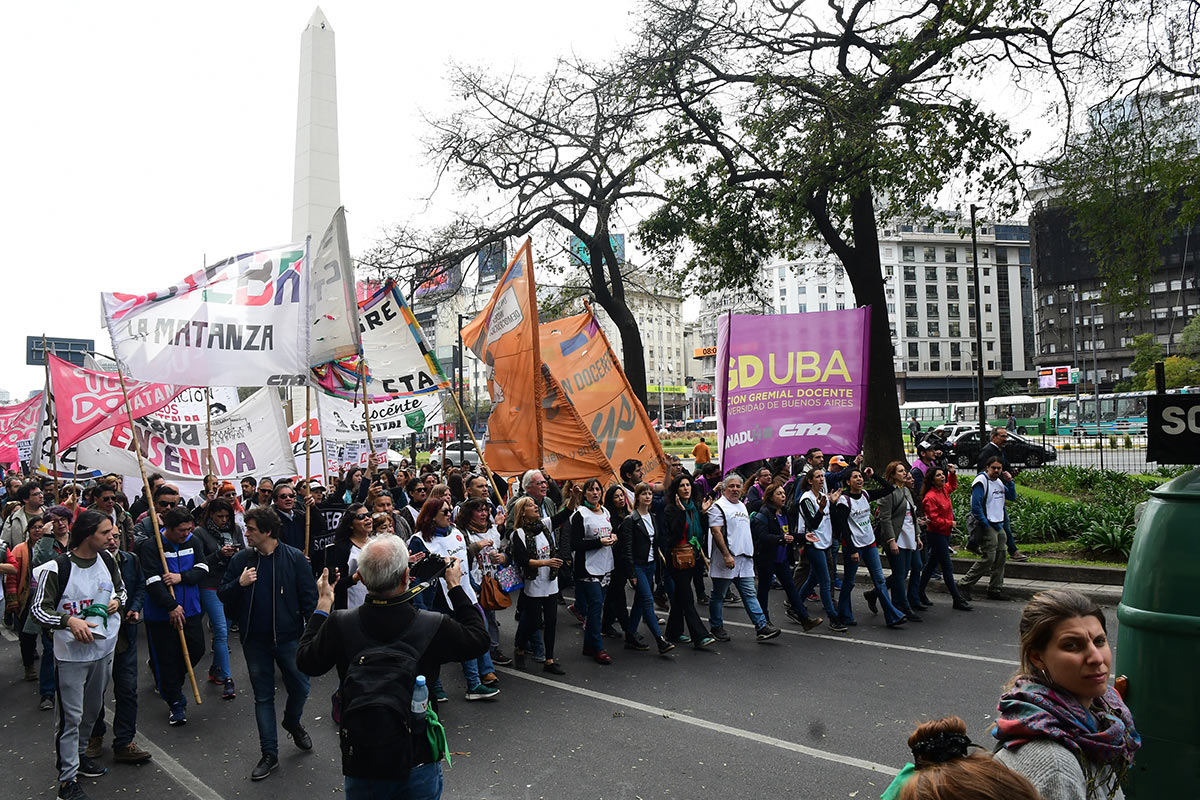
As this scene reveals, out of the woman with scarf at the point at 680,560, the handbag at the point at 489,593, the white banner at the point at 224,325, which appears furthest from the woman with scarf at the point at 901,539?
the white banner at the point at 224,325

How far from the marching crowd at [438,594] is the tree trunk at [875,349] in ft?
8.99

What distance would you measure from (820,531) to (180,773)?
6.07 m

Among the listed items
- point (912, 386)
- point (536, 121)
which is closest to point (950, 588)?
point (536, 121)

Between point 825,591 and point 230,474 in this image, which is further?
point 230,474

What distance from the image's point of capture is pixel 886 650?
7.90m

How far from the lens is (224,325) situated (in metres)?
8.08

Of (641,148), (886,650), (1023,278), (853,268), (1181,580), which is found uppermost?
(1023,278)

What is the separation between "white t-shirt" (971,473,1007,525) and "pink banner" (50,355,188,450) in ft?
30.6

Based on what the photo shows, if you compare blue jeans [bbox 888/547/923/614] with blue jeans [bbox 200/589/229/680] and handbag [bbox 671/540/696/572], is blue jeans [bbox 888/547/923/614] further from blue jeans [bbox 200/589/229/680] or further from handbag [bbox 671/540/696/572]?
blue jeans [bbox 200/589/229/680]

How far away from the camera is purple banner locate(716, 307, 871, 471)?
10.2 m

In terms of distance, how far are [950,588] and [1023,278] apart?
116 m

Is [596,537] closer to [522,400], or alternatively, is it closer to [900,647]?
[522,400]

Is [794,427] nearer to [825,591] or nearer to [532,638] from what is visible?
[825,591]

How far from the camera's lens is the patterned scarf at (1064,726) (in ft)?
7.20
